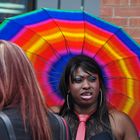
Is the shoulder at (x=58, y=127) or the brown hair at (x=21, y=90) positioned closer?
the brown hair at (x=21, y=90)

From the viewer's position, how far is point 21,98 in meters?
2.45

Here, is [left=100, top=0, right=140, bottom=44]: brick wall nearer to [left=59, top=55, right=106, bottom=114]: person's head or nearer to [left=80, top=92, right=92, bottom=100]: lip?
[left=59, top=55, right=106, bottom=114]: person's head

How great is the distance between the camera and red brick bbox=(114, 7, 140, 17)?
4.80 meters

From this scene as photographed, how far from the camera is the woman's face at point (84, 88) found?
3.48 m

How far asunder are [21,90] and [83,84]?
1082 mm

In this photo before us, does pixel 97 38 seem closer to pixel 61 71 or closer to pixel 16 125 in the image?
pixel 61 71

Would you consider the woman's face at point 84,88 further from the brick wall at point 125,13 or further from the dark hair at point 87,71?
the brick wall at point 125,13

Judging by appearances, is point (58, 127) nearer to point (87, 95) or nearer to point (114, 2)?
point (87, 95)

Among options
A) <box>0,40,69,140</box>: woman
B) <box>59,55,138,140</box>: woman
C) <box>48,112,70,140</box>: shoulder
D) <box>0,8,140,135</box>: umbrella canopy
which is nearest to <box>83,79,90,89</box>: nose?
<box>59,55,138,140</box>: woman

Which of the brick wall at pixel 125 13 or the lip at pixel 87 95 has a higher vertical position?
the brick wall at pixel 125 13

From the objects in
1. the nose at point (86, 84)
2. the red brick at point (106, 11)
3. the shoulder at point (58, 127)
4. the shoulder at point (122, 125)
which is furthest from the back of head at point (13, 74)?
the red brick at point (106, 11)

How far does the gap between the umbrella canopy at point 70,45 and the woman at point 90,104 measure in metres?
0.08

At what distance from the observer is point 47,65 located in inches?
143

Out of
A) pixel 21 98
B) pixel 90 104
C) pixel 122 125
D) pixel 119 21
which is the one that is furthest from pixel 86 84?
pixel 119 21
